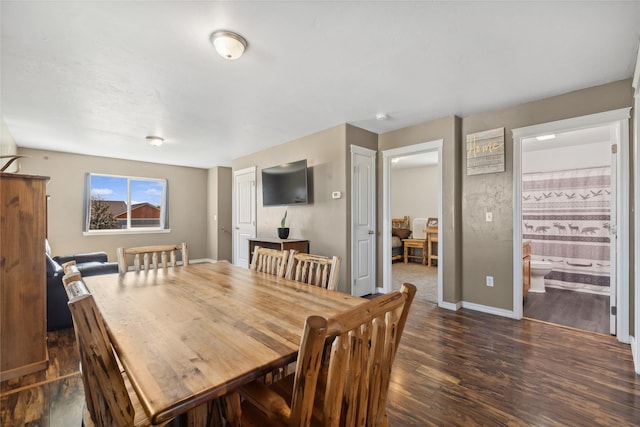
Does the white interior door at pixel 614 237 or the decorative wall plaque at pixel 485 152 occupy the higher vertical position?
the decorative wall plaque at pixel 485 152

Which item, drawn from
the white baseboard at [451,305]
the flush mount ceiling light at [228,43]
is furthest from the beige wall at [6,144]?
the white baseboard at [451,305]

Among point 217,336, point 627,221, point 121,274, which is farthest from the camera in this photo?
point 627,221

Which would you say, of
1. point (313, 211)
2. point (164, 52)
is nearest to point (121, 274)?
point (164, 52)

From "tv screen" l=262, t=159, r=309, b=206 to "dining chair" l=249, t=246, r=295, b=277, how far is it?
1.95m

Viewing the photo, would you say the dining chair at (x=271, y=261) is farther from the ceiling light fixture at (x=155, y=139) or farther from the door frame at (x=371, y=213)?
the ceiling light fixture at (x=155, y=139)

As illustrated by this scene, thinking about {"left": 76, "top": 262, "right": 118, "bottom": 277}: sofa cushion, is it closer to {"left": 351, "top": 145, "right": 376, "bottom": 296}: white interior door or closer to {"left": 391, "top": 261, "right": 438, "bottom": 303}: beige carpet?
{"left": 351, "top": 145, "right": 376, "bottom": 296}: white interior door

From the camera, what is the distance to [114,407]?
27.4 inches

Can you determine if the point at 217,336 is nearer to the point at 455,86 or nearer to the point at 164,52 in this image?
the point at 164,52

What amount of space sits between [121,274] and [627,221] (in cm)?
420

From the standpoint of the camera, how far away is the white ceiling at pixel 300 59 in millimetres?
1699

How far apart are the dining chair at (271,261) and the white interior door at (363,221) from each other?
5.55ft

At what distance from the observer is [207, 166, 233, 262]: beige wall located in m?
6.82

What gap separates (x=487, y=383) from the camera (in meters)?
1.90

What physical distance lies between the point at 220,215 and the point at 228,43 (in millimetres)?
5380
